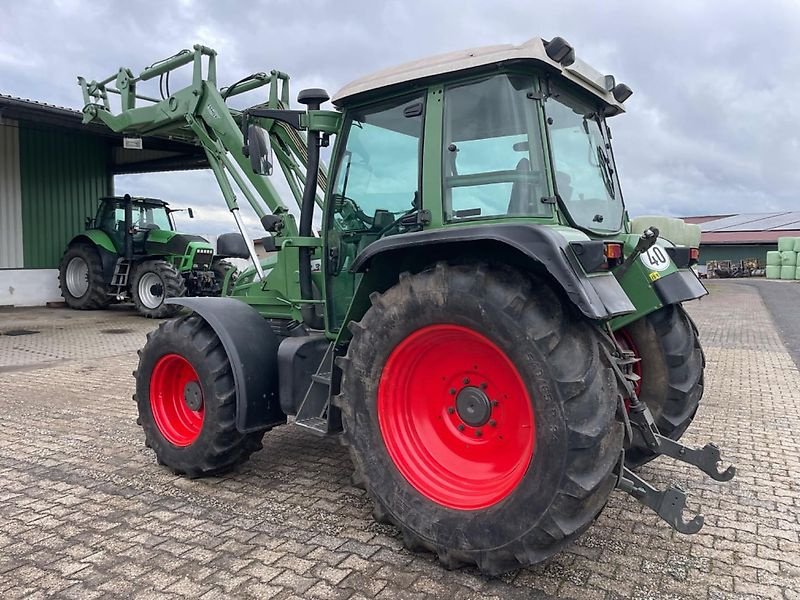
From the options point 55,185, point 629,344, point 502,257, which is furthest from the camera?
point 55,185

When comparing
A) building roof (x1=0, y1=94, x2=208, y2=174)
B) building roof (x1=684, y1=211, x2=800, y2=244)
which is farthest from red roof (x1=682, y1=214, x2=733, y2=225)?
building roof (x1=0, y1=94, x2=208, y2=174)

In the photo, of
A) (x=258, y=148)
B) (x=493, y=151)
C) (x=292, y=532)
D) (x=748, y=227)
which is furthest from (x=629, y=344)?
(x=748, y=227)

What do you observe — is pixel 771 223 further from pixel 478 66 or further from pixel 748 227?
pixel 478 66

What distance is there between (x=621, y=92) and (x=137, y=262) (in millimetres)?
12664

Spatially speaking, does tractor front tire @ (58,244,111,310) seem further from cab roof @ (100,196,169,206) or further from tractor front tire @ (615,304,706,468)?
tractor front tire @ (615,304,706,468)

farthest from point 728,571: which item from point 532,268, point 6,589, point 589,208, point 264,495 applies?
point 6,589

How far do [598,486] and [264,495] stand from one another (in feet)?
6.72

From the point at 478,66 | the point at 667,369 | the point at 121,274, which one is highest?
the point at 478,66

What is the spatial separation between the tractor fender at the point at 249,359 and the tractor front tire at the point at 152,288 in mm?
9831

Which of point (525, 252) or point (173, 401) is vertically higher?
point (525, 252)

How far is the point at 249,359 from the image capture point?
3.80 metres

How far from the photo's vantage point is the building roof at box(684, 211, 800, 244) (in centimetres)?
4787

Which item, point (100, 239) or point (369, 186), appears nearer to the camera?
point (369, 186)

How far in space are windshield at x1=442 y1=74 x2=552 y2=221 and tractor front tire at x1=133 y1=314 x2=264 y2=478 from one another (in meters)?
1.73
